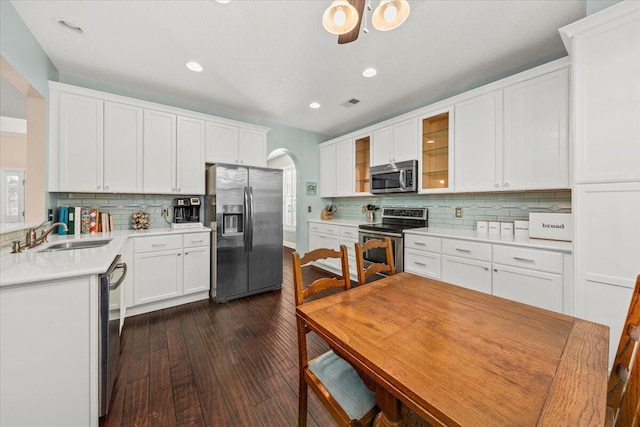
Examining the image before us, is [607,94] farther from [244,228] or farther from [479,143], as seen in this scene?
[244,228]

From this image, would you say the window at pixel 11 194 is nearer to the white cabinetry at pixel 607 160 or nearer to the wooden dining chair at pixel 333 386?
the wooden dining chair at pixel 333 386

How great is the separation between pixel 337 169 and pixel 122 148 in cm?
321

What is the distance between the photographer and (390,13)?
1267 mm

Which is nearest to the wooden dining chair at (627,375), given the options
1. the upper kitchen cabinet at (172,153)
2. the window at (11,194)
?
the upper kitchen cabinet at (172,153)

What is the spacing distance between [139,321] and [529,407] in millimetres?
3222

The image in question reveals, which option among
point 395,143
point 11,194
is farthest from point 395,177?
point 11,194

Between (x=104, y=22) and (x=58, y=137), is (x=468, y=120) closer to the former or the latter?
(x=104, y=22)

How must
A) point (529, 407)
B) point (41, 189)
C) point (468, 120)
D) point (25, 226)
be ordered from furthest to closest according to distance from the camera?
point (468, 120), point (41, 189), point (25, 226), point (529, 407)

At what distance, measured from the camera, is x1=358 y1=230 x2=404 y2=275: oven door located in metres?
3.08

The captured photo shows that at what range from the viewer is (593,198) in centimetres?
170

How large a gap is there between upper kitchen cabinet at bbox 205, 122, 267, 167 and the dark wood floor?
209cm

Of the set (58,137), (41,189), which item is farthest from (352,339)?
(58,137)

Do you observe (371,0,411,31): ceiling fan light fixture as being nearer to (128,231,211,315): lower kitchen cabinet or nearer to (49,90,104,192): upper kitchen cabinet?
(128,231,211,315): lower kitchen cabinet

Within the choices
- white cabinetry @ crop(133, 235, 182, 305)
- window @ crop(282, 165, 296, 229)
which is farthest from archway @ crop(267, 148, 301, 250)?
white cabinetry @ crop(133, 235, 182, 305)
